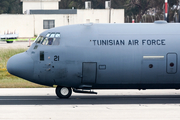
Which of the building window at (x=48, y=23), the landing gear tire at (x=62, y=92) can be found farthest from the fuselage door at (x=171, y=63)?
the building window at (x=48, y=23)

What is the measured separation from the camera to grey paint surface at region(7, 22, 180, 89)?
14.4 meters

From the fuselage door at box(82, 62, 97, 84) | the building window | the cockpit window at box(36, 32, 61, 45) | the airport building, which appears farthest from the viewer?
the building window

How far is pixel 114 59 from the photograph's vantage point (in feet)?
47.2

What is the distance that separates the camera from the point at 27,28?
206ft

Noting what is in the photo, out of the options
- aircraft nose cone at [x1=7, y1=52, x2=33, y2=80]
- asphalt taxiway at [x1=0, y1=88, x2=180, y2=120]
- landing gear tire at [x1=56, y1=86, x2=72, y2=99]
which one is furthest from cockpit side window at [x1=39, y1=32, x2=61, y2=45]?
asphalt taxiway at [x1=0, y1=88, x2=180, y2=120]

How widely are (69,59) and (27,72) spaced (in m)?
1.79

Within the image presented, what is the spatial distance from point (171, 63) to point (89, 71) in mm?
3333

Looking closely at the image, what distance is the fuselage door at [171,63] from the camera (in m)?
14.4

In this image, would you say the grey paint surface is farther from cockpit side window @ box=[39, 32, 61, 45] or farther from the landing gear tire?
the landing gear tire

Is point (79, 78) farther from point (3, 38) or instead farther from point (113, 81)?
point (3, 38)

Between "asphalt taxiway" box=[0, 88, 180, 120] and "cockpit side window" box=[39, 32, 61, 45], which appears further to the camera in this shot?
"cockpit side window" box=[39, 32, 61, 45]
